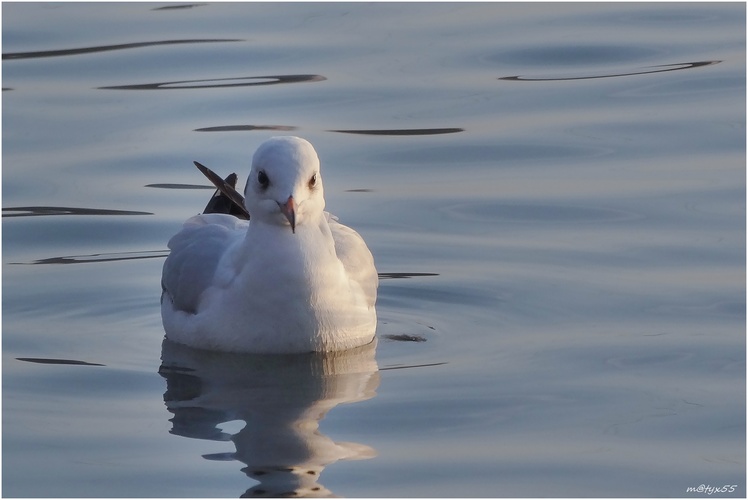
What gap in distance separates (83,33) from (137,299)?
7451mm

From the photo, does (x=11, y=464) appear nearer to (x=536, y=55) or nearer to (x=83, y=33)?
(x=536, y=55)

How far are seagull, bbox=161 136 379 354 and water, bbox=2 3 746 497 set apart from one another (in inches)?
6.1

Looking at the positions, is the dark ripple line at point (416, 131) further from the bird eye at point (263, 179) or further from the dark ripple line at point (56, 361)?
the dark ripple line at point (56, 361)

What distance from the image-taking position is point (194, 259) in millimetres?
8164

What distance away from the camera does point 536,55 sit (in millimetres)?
13984

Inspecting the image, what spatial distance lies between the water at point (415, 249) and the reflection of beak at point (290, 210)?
2.50 ft

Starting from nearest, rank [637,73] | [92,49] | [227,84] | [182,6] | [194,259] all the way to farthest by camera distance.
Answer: [194,259] → [637,73] → [227,84] → [92,49] → [182,6]

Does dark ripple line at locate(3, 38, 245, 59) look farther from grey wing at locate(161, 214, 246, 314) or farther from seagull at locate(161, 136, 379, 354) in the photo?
seagull at locate(161, 136, 379, 354)

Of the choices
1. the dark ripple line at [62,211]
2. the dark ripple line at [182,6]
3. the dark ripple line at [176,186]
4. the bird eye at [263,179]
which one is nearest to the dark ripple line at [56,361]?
the bird eye at [263,179]

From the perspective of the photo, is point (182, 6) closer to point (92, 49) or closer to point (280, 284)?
point (92, 49)

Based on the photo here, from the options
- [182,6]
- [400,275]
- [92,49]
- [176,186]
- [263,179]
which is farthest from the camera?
[182,6]

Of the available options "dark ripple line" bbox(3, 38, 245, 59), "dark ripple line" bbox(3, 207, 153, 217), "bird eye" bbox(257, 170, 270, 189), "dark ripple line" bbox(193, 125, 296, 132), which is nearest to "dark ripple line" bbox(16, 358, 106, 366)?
"bird eye" bbox(257, 170, 270, 189)

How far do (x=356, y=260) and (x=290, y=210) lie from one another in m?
0.97

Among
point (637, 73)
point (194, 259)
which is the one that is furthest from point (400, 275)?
point (637, 73)
